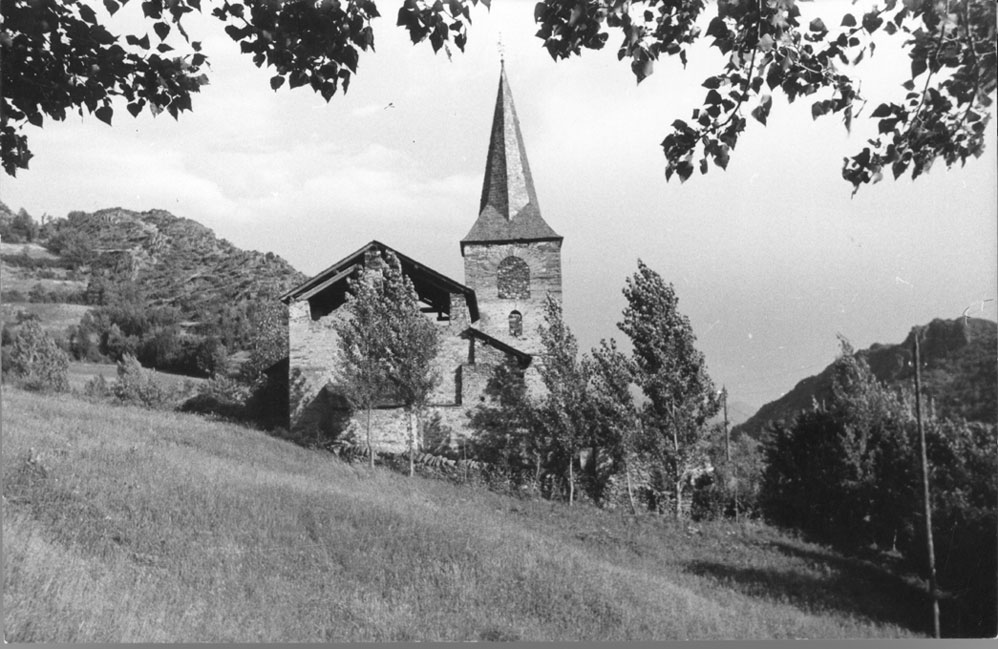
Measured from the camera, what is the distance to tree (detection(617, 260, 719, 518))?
1289cm

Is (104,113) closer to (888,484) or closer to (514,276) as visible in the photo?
(888,484)

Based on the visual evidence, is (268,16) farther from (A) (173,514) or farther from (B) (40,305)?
(B) (40,305)

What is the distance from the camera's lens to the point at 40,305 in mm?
9656

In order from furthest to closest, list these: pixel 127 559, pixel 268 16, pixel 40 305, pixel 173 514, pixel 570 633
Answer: pixel 40 305 → pixel 173 514 → pixel 127 559 → pixel 570 633 → pixel 268 16

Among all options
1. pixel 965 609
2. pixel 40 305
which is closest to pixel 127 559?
pixel 40 305

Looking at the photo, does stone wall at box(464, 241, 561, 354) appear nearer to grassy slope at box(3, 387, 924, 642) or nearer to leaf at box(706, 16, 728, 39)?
grassy slope at box(3, 387, 924, 642)

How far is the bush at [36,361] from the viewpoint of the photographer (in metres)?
11.4

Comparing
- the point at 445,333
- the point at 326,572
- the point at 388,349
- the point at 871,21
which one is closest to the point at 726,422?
the point at 445,333

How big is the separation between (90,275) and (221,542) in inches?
168

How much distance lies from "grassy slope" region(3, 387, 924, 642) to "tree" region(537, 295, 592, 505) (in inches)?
203

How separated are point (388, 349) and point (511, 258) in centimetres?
655

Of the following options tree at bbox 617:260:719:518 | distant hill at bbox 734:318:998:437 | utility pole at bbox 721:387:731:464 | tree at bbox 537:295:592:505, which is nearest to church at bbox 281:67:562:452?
tree at bbox 537:295:592:505

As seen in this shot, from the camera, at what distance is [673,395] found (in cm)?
1410

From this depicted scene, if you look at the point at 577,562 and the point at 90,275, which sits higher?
the point at 90,275
